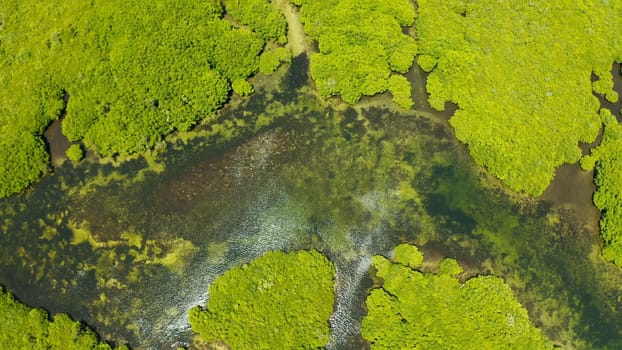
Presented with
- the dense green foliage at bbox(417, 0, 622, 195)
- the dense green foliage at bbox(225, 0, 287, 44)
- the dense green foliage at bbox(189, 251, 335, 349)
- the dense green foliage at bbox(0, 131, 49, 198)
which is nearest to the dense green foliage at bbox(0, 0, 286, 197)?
the dense green foliage at bbox(0, 131, 49, 198)

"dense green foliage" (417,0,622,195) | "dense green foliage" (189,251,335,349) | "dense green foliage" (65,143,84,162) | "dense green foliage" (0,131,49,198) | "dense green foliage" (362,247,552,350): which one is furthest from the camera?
"dense green foliage" (417,0,622,195)

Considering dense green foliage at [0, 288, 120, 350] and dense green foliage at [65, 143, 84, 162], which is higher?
dense green foliage at [65, 143, 84, 162]

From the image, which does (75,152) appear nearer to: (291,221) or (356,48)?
(291,221)

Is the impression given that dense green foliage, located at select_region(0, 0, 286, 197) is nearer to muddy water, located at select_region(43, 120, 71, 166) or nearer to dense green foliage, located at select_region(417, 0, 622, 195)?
muddy water, located at select_region(43, 120, 71, 166)

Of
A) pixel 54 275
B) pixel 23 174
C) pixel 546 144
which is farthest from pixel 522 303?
pixel 23 174

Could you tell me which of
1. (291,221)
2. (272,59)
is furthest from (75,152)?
(291,221)

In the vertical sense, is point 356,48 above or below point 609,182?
above
